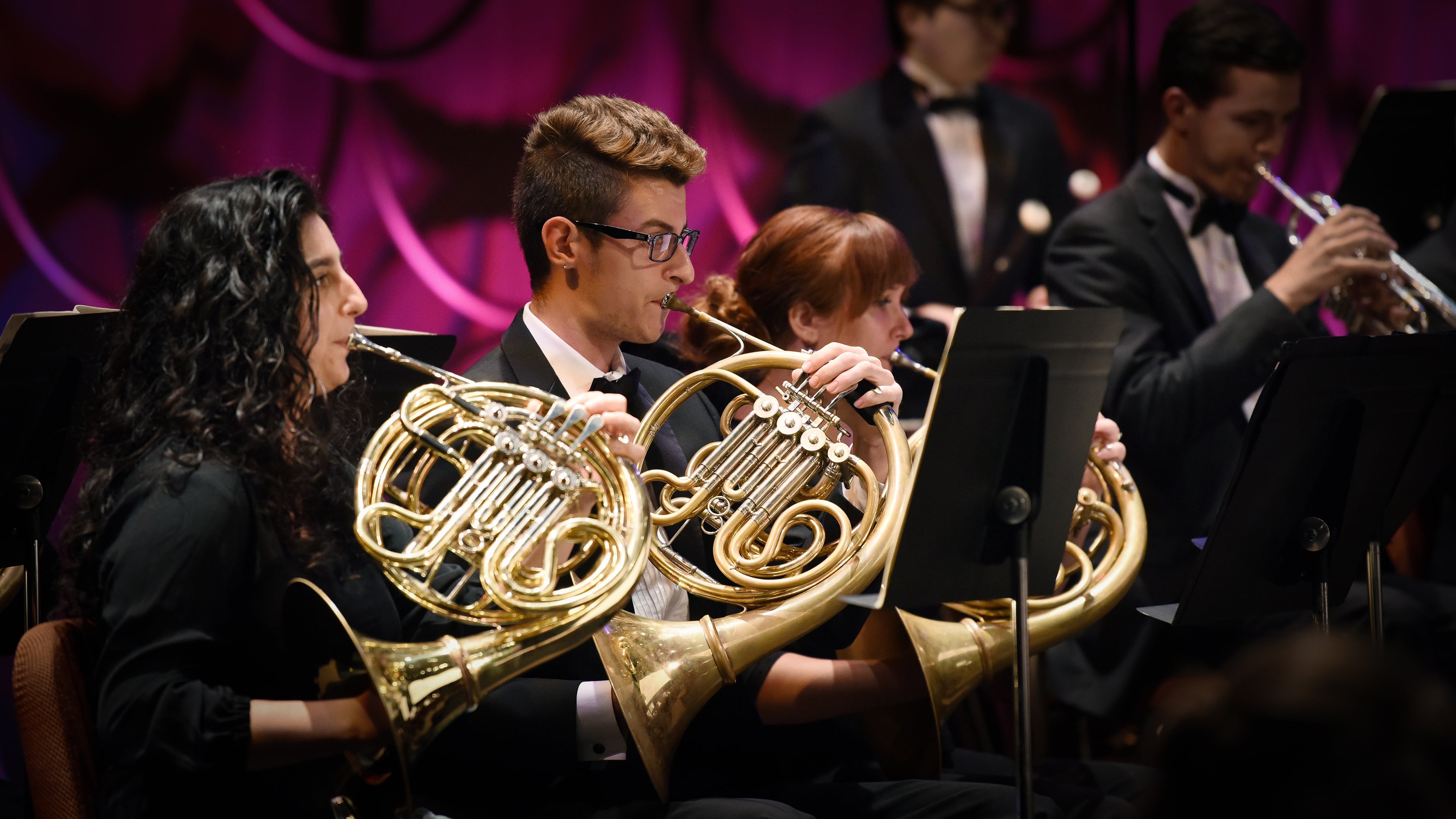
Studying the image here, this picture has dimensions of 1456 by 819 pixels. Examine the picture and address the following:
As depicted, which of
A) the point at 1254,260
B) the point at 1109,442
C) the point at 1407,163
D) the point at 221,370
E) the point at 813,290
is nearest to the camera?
the point at 221,370

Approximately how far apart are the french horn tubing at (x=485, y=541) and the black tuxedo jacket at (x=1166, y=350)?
168 centimetres

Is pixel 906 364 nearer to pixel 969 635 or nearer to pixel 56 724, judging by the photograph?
pixel 969 635

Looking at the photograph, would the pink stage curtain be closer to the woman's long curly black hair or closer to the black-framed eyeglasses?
the black-framed eyeglasses

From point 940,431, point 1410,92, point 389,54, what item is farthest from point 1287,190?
point 389,54

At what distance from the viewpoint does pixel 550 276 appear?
236 centimetres

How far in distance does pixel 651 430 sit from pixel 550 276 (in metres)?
0.44

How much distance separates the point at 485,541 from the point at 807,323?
1.24 m

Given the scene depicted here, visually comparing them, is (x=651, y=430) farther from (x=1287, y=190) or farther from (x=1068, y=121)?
(x=1068, y=121)

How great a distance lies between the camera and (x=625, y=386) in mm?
2305

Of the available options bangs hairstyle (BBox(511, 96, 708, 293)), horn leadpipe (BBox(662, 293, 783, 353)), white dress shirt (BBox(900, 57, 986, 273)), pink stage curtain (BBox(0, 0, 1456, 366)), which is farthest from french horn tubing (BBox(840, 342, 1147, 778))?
white dress shirt (BBox(900, 57, 986, 273))

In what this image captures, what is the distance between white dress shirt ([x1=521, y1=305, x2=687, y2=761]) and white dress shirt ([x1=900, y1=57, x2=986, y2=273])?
5.92 feet

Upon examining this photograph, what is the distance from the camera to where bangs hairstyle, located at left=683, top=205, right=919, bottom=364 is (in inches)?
108

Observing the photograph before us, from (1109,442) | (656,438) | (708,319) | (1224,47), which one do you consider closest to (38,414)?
(656,438)

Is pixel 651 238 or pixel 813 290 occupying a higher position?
pixel 651 238
